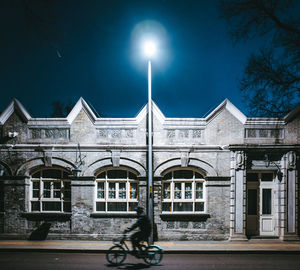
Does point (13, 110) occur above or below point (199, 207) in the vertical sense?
above

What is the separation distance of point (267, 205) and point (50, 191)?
1059 cm

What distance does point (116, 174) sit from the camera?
11656 mm

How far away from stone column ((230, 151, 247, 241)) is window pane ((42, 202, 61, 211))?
8.30 metres

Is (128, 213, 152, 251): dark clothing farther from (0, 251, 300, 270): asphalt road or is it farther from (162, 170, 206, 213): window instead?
(162, 170, 206, 213): window

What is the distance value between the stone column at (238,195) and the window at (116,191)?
4582 millimetres

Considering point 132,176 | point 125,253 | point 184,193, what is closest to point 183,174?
point 184,193

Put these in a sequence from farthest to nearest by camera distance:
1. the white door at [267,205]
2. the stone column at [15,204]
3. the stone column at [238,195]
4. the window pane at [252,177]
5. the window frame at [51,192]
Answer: the window pane at [252,177], the window frame at [51,192], the white door at [267,205], the stone column at [15,204], the stone column at [238,195]

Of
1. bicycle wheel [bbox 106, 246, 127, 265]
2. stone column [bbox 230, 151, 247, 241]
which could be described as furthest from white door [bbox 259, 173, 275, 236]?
bicycle wheel [bbox 106, 246, 127, 265]

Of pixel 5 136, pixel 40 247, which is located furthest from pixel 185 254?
pixel 5 136

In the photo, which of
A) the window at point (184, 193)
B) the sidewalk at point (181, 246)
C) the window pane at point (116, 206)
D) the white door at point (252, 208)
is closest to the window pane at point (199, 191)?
the window at point (184, 193)

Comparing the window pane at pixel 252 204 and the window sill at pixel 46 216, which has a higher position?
the window pane at pixel 252 204

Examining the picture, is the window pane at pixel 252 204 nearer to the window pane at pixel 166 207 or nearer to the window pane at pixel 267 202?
the window pane at pixel 267 202

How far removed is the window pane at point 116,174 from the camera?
11.6m

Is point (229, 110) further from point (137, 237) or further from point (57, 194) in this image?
point (57, 194)
